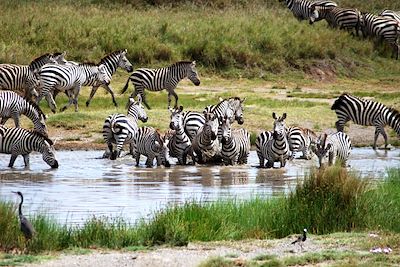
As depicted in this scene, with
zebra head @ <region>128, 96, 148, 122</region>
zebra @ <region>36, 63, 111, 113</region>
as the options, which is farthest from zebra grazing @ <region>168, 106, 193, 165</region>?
zebra @ <region>36, 63, 111, 113</region>

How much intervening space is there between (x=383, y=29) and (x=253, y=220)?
2421 centimetres

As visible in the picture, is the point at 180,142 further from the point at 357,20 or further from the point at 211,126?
the point at 357,20

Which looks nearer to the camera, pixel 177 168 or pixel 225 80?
pixel 177 168

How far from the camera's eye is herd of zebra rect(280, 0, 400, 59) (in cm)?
3531

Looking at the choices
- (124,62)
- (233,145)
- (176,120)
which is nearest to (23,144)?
(176,120)

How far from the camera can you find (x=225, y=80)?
3019cm

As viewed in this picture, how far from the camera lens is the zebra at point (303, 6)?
123ft

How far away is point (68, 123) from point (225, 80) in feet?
26.6

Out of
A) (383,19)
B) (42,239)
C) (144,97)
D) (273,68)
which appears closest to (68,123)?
(144,97)

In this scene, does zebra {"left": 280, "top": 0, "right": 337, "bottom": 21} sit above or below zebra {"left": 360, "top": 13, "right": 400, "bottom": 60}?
above

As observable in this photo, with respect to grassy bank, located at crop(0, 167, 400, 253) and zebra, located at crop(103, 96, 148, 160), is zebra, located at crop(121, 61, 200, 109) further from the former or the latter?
grassy bank, located at crop(0, 167, 400, 253)

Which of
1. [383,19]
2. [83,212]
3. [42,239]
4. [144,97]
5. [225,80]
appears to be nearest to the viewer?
[42,239]

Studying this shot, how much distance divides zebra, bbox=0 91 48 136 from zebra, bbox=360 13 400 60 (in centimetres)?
1594

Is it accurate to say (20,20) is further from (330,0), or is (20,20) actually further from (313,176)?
(313,176)
